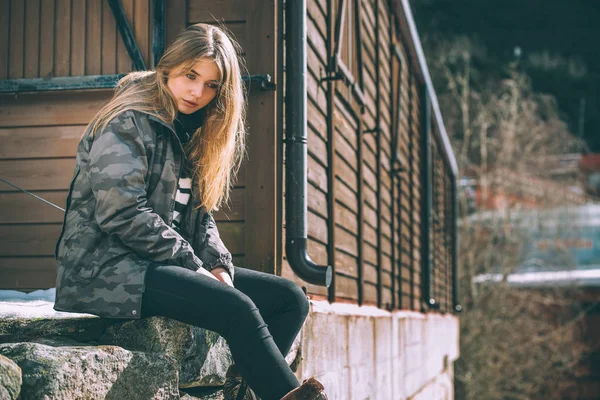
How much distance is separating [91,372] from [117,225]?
469 mm

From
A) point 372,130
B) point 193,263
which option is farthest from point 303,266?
point 372,130

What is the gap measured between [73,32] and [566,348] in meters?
16.7

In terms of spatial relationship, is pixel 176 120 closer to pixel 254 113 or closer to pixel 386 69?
pixel 254 113

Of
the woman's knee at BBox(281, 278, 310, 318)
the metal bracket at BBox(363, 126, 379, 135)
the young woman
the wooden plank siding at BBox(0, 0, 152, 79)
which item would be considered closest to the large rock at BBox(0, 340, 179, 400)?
the young woman

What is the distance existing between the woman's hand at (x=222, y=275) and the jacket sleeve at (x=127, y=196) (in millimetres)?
212

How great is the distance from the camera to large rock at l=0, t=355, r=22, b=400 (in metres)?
2.08

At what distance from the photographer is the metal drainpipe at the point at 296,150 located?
12.4ft

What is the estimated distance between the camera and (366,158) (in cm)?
646

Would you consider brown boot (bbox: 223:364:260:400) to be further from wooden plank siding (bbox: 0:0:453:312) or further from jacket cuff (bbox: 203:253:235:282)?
wooden plank siding (bbox: 0:0:453:312)

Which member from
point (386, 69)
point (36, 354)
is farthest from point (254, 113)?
point (386, 69)

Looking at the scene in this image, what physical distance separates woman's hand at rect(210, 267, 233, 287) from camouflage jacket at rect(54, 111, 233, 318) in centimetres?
17

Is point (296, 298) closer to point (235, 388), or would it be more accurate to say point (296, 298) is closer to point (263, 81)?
point (235, 388)

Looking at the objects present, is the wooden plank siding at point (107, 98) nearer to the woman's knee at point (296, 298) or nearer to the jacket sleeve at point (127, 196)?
the woman's knee at point (296, 298)

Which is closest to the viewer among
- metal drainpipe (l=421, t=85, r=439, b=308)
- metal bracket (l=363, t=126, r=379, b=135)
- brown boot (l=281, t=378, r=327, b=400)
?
brown boot (l=281, t=378, r=327, b=400)
